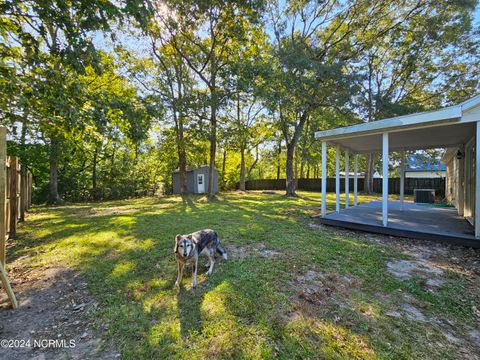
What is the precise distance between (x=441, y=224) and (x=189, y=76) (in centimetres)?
1407

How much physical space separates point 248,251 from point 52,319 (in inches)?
112

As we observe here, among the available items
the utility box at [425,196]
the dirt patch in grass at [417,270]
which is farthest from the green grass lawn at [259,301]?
the utility box at [425,196]

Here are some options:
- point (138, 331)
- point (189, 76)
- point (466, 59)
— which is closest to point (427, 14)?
point (466, 59)

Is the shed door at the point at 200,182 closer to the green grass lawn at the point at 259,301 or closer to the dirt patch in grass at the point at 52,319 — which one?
the green grass lawn at the point at 259,301

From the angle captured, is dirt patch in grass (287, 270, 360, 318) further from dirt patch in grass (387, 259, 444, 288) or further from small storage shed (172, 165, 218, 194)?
small storage shed (172, 165, 218, 194)

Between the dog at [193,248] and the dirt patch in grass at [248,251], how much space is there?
12.6 inches

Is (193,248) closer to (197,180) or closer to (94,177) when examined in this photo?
(197,180)

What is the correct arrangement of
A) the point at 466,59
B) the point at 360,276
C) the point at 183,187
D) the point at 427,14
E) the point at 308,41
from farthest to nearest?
the point at 183,187, the point at 308,41, the point at 466,59, the point at 427,14, the point at 360,276

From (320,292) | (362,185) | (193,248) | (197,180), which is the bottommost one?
(320,292)

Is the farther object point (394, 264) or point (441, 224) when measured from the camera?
point (441, 224)

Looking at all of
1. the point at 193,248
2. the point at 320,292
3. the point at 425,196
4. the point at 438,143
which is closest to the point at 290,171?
the point at 425,196

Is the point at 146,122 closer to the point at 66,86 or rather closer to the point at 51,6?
the point at 66,86

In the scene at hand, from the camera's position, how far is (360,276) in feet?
10.8

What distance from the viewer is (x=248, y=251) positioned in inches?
166
